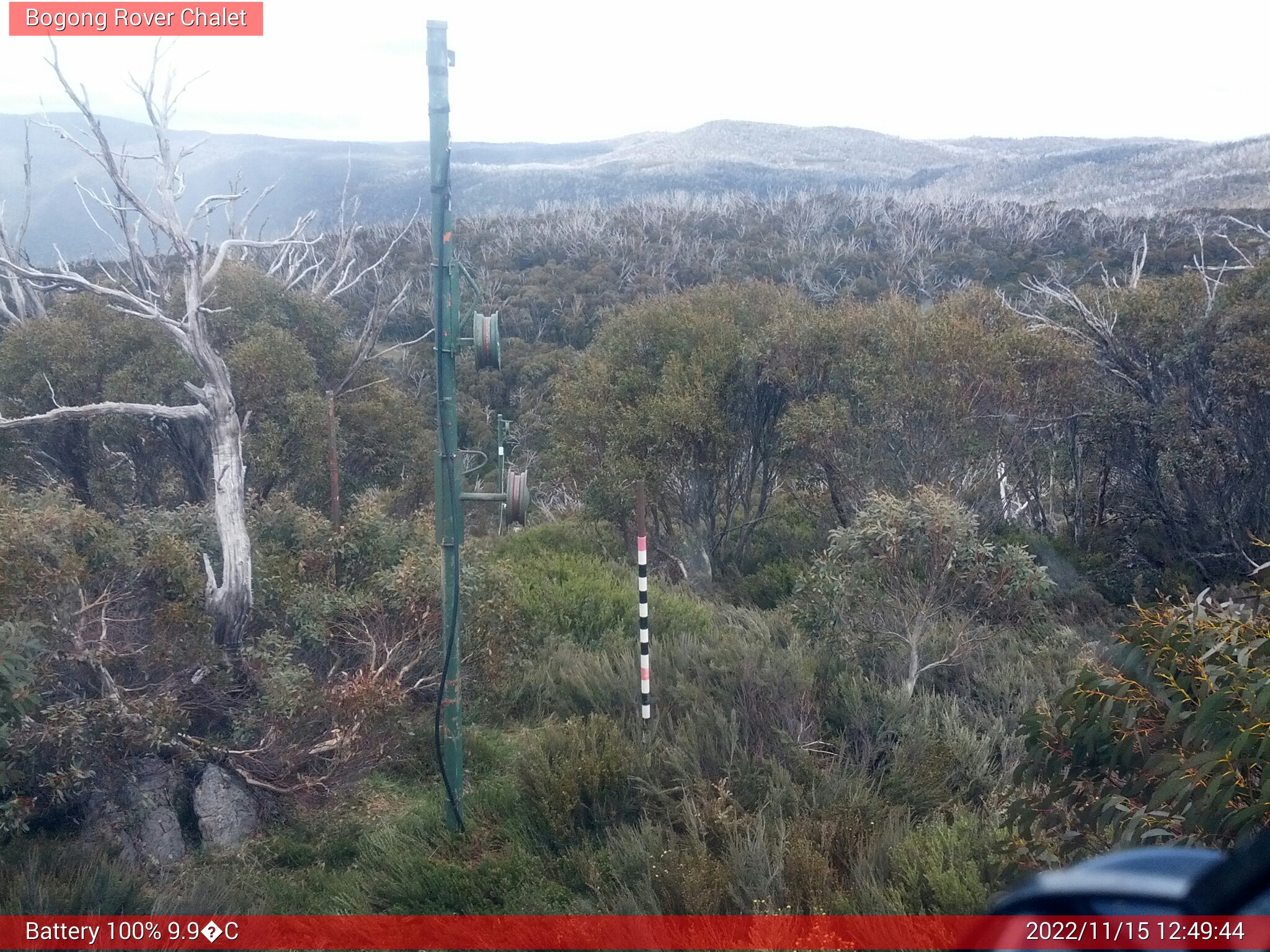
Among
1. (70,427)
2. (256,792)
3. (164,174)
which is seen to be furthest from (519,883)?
(70,427)

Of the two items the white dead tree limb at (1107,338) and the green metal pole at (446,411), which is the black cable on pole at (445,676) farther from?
the white dead tree limb at (1107,338)

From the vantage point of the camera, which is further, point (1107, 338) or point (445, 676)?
point (1107, 338)

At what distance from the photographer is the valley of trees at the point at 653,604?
3982 millimetres

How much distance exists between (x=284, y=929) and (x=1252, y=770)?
3.88 meters

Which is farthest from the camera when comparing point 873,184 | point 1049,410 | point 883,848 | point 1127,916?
point 873,184

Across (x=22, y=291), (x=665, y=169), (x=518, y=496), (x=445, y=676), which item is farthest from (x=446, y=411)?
(x=665, y=169)

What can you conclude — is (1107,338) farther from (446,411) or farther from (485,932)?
(485,932)

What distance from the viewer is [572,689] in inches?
A: 281

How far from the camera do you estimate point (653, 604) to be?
Result: 8.88m

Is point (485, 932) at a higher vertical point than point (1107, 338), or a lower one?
lower

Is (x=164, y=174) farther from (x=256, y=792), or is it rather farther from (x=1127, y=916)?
(x=1127, y=916)

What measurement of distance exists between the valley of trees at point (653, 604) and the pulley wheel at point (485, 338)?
0.15 meters

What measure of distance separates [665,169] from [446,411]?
5220cm

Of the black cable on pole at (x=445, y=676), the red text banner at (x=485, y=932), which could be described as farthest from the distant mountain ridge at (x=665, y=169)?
the red text banner at (x=485, y=932)
